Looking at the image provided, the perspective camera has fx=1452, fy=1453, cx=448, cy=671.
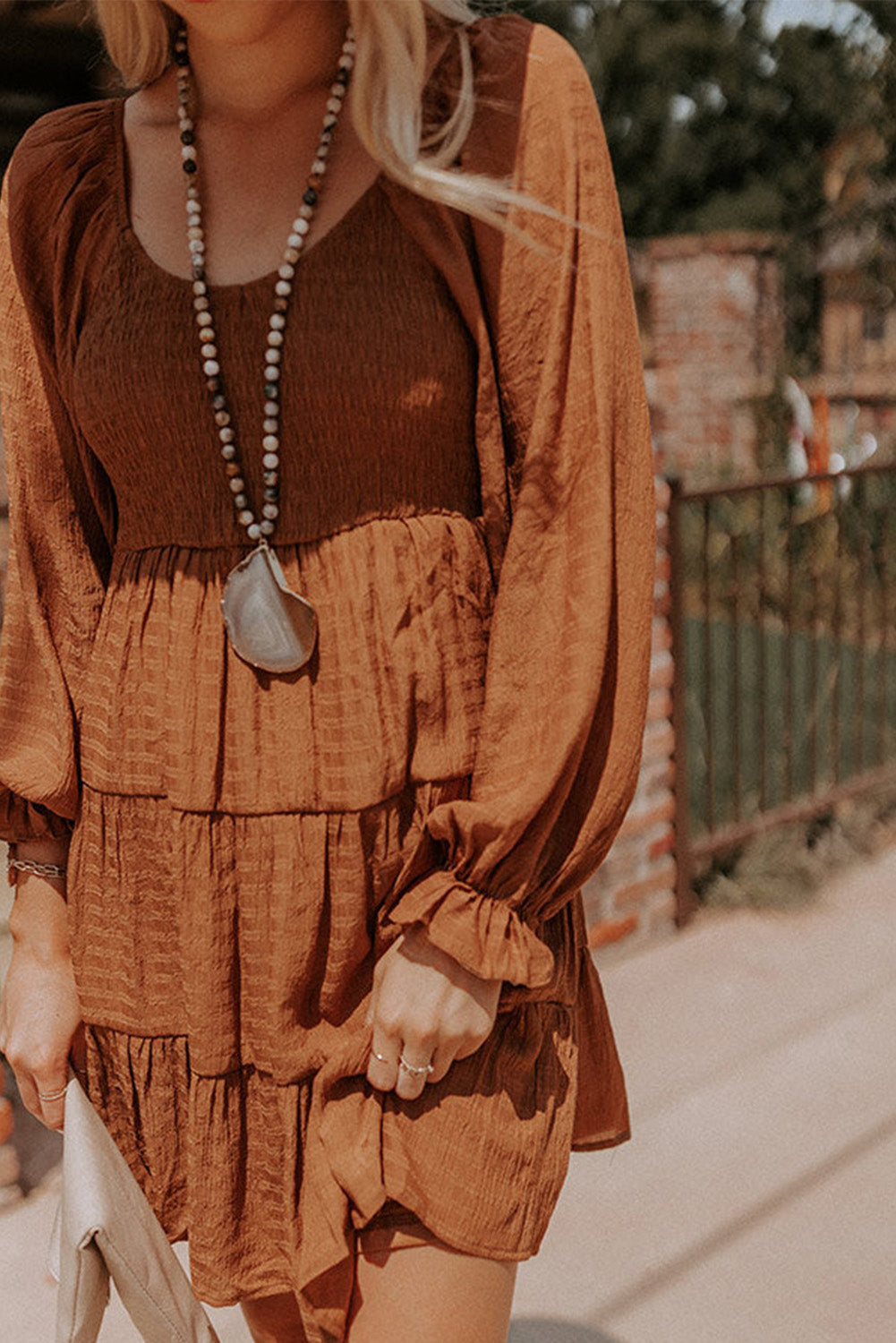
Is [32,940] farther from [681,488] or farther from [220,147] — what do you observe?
[681,488]

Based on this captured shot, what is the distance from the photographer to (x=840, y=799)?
5.05 metres

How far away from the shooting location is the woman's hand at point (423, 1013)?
121 cm

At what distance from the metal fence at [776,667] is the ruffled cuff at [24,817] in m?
2.94

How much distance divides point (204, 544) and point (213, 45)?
0.44 meters

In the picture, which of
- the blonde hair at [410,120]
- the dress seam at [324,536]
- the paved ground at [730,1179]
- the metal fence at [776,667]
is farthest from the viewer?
the metal fence at [776,667]

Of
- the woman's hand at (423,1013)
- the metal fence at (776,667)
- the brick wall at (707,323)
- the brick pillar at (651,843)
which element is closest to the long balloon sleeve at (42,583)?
the woman's hand at (423,1013)

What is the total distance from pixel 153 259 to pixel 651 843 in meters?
3.19

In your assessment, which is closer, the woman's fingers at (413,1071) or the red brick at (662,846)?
the woman's fingers at (413,1071)

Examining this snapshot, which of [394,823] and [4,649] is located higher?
[4,649]

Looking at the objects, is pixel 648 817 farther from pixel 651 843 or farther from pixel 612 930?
pixel 612 930

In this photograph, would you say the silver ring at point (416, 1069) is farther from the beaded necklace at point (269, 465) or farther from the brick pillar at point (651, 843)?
the brick pillar at point (651, 843)

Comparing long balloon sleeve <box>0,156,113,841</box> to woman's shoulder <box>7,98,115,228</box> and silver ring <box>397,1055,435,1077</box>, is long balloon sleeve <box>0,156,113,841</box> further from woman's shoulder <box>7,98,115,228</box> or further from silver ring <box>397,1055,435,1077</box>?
silver ring <box>397,1055,435,1077</box>

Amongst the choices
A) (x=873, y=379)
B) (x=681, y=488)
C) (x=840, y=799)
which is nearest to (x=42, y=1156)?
(x=681, y=488)

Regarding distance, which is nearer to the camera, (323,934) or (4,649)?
(323,934)
